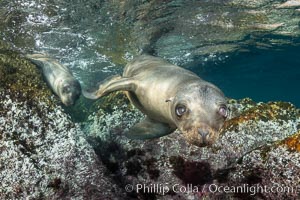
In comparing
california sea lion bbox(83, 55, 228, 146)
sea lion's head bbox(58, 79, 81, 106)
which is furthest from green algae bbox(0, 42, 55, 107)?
sea lion's head bbox(58, 79, 81, 106)

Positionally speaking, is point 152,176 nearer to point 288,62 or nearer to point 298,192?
point 298,192

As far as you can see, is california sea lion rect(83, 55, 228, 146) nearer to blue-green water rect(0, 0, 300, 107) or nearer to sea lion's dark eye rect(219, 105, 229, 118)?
sea lion's dark eye rect(219, 105, 229, 118)

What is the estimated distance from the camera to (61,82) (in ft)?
29.2

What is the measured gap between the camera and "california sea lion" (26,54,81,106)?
8.45 metres

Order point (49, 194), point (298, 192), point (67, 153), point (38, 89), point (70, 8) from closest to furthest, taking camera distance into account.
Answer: point (298, 192)
point (49, 194)
point (67, 153)
point (38, 89)
point (70, 8)

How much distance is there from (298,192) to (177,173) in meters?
2.16

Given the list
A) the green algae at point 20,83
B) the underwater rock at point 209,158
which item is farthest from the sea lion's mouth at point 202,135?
the green algae at point 20,83

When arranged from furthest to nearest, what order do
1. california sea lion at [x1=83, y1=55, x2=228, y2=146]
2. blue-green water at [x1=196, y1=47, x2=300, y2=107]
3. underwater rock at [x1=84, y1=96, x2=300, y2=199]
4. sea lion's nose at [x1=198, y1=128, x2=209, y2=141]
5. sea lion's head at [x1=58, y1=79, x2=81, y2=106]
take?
blue-green water at [x1=196, y1=47, x2=300, y2=107]
sea lion's head at [x1=58, y1=79, x2=81, y2=106]
underwater rock at [x1=84, y1=96, x2=300, y2=199]
california sea lion at [x1=83, y1=55, x2=228, y2=146]
sea lion's nose at [x1=198, y1=128, x2=209, y2=141]

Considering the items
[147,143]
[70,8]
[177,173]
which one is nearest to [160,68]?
[147,143]

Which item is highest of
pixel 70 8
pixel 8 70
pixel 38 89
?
pixel 70 8

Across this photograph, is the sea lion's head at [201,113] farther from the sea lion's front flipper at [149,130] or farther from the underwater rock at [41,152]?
the underwater rock at [41,152]

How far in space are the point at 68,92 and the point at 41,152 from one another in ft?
9.76

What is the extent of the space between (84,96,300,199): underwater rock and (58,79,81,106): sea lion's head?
1929mm

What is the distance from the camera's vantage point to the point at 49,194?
5465 millimetres
